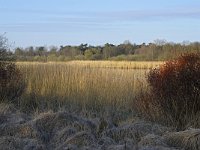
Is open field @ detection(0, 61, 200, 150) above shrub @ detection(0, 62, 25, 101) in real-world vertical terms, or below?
below

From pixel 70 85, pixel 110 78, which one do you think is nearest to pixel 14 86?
pixel 70 85

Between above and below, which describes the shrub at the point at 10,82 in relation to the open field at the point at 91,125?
above

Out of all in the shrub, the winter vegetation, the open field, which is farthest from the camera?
the shrub

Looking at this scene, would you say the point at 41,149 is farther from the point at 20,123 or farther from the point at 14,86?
the point at 14,86

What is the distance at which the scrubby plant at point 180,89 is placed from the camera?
9539 millimetres

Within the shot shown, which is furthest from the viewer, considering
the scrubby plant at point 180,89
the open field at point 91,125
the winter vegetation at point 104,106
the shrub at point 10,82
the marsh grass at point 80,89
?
A: the shrub at point 10,82

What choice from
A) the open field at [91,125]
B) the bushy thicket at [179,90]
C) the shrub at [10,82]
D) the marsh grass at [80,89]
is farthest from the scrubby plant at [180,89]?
the shrub at [10,82]

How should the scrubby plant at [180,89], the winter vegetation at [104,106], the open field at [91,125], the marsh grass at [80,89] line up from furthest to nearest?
the marsh grass at [80,89], the scrubby plant at [180,89], the winter vegetation at [104,106], the open field at [91,125]

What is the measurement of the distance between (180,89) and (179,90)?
0.03 metres

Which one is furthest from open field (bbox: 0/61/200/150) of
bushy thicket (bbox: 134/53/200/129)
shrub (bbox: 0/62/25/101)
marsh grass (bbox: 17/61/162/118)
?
bushy thicket (bbox: 134/53/200/129)

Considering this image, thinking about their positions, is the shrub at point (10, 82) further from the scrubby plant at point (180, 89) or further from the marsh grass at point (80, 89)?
the scrubby plant at point (180, 89)

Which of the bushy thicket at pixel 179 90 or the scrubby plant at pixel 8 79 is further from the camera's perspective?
the scrubby plant at pixel 8 79

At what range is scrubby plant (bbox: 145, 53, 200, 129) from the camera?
9.54 m

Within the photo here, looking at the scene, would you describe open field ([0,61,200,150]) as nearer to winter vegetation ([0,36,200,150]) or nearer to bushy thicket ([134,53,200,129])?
winter vegetation ([0,36,200,150])
